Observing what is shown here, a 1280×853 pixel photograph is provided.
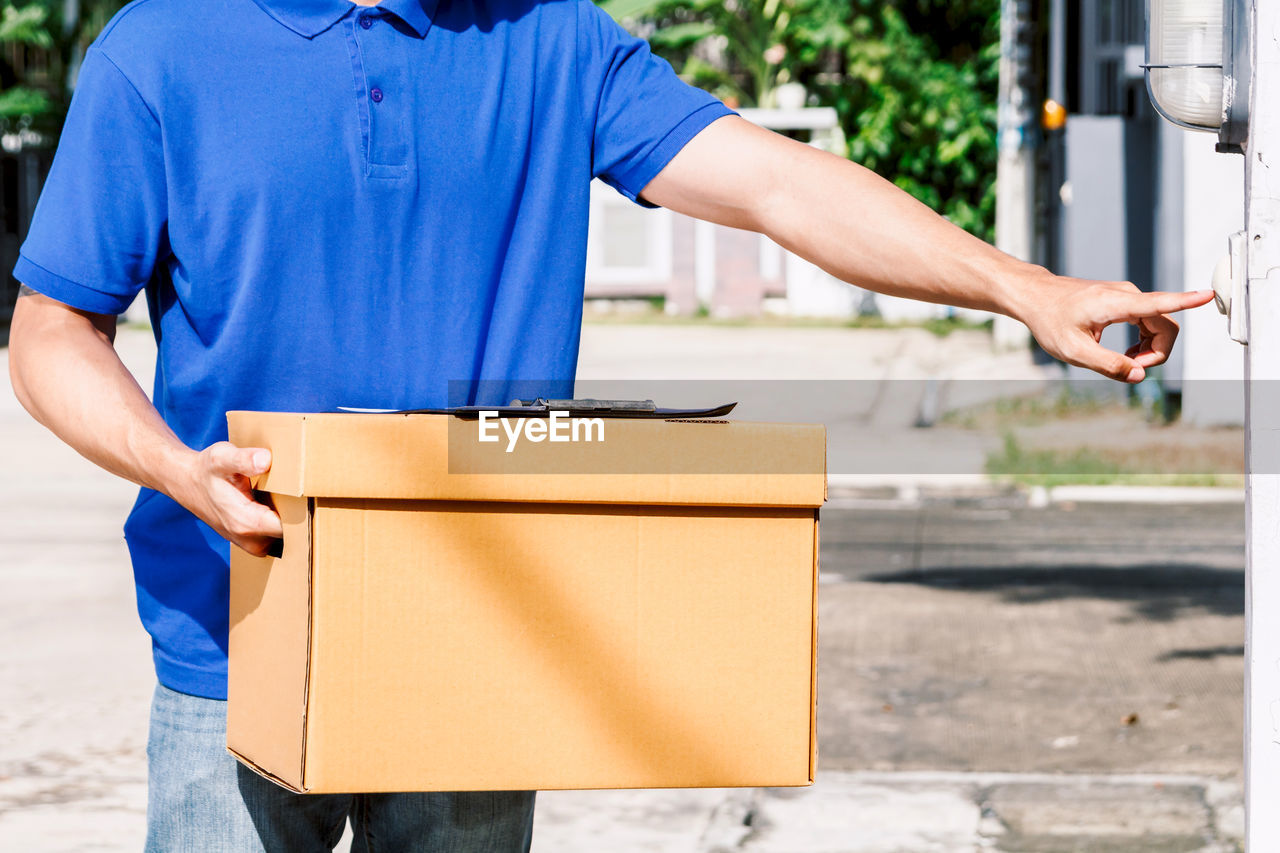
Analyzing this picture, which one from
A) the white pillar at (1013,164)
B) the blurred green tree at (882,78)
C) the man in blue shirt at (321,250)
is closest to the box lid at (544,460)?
the man in blue shirt at (321,250)

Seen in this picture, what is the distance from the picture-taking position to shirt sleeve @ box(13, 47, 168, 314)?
6.08 ft

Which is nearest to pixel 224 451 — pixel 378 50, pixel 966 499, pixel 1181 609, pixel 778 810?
pixel 378 50

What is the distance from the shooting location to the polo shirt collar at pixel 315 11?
1.93 meters

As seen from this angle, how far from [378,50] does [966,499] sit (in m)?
8.54

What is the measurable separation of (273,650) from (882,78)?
77.5 feet

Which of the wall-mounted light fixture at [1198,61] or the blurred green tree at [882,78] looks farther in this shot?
the blurred green tree at [882,78]

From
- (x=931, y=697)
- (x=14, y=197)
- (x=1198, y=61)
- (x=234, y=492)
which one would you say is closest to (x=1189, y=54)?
(x=1198, y=61)

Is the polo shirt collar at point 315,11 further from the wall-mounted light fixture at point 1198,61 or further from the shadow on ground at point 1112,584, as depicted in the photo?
the shadow on ground at point 1112,584

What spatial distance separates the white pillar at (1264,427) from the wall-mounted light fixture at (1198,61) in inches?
3.2

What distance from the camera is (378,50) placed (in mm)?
1946

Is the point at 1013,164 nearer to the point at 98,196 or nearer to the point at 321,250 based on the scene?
the point at 321,250

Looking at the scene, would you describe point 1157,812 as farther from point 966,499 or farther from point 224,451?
point 966,499

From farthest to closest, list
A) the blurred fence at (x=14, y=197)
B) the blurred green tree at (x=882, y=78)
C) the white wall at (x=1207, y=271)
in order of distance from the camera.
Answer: the blurred fence at (x=14, y=197) → the blurred green tree at (x=882, y=78) → the white wall at (x=1207, y=271)

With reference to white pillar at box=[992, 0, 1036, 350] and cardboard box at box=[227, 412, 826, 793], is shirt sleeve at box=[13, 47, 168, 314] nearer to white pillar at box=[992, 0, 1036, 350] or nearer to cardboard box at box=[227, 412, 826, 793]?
cardboard box at box=[227, 412, 826, 793]
